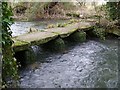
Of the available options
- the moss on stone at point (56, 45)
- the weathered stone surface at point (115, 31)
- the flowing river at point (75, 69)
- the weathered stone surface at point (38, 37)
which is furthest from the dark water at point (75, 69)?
the weathered stone surface at point (115, 31)

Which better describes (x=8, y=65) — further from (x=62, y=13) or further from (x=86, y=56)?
(x=62, y=13)

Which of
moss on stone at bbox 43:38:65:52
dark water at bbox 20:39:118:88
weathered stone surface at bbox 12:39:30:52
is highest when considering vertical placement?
weathered stone surface at bbox 12:39:30:52

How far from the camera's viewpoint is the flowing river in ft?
18.1

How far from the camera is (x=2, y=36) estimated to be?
470 centimetres

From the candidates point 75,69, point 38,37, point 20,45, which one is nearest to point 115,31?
point 38,37

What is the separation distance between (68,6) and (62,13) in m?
0.88

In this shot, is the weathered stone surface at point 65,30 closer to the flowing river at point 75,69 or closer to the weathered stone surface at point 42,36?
the weathered stone surface at point 42,36

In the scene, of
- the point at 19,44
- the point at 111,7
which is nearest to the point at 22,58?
the point at 19,44

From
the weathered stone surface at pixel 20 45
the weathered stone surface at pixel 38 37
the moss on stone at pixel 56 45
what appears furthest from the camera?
the moss on stone at pixel 56 45

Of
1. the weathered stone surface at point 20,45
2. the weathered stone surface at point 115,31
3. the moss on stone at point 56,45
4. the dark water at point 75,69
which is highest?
the weathered stone surface at point 20,45

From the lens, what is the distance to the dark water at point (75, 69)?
552 cm

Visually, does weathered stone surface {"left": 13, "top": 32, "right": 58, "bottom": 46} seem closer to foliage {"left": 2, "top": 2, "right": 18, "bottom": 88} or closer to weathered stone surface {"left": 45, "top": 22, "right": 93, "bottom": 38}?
weathered stone surface {"left": 45, "top": 22, "right": 93, "bottom": 38}

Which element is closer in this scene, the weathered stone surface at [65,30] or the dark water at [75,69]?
the dark water at [75,69]

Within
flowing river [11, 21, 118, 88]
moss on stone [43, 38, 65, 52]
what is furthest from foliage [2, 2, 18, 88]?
moss on stone [43, 38, 65, 52]
